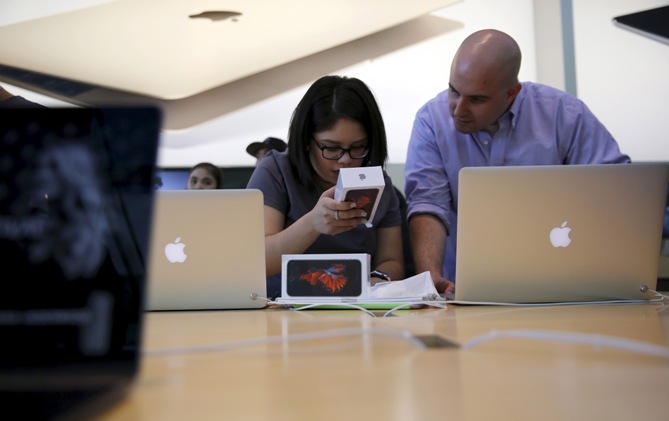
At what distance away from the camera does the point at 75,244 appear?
50 cm

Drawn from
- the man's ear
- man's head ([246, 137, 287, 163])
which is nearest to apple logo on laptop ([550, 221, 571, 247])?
the man's ear

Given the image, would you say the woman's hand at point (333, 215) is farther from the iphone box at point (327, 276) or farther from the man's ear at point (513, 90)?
the man's ear at point (513, 90)

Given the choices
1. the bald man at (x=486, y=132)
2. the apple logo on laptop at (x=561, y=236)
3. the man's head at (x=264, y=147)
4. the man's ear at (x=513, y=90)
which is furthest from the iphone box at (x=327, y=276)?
the man's head at (x=264, y=147)

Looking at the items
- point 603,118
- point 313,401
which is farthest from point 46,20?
point 313,401

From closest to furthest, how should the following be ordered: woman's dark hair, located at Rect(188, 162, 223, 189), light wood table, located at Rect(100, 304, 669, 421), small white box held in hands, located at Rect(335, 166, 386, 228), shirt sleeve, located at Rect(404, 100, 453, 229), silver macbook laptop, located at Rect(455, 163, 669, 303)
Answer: light wood table, located at Rect(100, 304, 669, 421)
silver macbook laptop, located at Rect(455, 163, 669, 303)
small white box held in hands, located at Rect(335, 166, 386, 228)
shirt sleeve, located at Rect(404, 100, 453, 229)
woman's dark hair, located at Rect(188, 162, 223, 189)

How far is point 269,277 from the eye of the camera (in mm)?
2160

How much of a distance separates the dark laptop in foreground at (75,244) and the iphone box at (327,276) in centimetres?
102

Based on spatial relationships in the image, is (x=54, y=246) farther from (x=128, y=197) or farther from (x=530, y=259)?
(x=530, y=259)

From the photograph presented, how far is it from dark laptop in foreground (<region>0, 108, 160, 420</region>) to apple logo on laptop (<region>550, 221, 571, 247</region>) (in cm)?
112

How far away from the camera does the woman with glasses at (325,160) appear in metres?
2.10

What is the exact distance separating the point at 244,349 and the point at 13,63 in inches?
143

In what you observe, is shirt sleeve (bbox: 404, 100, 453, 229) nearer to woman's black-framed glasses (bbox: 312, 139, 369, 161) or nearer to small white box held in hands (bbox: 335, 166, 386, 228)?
woman's black-framed glasses (bbox: 312, 139, 369, 161)

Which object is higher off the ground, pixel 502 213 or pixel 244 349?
pixel 502 213

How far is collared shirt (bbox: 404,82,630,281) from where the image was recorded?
241cm
